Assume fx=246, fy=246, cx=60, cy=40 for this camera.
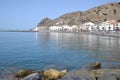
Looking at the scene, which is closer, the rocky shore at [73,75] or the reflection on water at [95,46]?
the rocky shore at [73,75]

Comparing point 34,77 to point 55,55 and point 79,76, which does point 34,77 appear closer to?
point 79,76

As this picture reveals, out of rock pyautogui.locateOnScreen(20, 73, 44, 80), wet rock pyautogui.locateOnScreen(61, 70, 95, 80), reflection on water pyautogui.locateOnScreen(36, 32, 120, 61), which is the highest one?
wet rock pyautogui.locateOnScreen(61, 70, 95, 80)

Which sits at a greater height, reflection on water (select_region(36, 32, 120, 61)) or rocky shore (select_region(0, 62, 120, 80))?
rocky shore (select_region(0, 62, 120, 80))

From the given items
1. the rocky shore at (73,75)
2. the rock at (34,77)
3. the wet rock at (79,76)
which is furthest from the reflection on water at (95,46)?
the wet rock at (79,76)

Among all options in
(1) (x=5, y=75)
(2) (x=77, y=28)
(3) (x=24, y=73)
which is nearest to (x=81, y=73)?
(3) (x=24, y=73)

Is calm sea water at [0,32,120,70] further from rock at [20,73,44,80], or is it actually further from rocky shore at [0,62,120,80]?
rock at [20,73,44,80]

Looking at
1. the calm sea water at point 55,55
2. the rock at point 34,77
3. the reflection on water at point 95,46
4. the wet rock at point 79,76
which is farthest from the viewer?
the reflection on water at point 95,46

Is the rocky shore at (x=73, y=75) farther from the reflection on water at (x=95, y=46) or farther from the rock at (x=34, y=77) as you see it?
the reflection on water at (x=95, y=46)

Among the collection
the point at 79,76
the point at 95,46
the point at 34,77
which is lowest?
the point at 95,46

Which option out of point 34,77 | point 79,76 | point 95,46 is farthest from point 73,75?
point 95,46

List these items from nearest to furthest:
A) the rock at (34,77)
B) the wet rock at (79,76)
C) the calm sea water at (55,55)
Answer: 1. the wet rock at (79,76)
2. the rock at (34,77)
3. the calm sea water at (55,55)

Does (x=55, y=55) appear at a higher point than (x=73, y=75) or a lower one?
lower

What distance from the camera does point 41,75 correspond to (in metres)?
17.4

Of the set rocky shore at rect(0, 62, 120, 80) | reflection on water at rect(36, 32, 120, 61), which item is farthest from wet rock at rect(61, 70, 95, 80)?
reflection on water at rect(36, 32, 120, 61)
